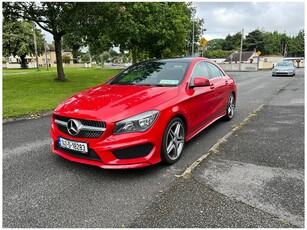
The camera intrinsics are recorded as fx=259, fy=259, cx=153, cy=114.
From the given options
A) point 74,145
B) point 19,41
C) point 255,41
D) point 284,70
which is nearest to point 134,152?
point 74,145

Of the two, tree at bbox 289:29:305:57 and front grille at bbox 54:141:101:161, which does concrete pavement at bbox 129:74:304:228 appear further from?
tree at bbox 289:29:305:57

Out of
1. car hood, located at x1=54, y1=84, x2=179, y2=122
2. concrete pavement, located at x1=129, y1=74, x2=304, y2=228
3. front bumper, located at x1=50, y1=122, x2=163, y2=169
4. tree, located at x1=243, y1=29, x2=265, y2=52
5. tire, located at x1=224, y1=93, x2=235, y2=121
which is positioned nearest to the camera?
concrete pavement, located at x1=129, y1=74, x2=304, y2=228

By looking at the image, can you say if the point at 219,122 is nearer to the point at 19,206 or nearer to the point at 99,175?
the point at 99,175

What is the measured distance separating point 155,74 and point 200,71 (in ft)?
2.94

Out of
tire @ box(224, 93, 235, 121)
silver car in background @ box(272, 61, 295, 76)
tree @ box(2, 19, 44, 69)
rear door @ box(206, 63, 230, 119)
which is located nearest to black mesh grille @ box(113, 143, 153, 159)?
rear door @ box(206, 63, 230, 119)

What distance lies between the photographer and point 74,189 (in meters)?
3.12

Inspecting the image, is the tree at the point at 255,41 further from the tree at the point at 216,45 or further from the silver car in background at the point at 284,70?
the silver car in background at the point at 284,70

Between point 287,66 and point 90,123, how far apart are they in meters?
25.7

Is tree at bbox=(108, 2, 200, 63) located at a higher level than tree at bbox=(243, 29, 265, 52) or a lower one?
lower

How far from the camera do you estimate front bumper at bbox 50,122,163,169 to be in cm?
315

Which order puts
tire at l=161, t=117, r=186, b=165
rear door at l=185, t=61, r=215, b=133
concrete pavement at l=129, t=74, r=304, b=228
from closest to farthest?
1. concrete pavement at l=129, t=74, r=304, b=228
2. tire at l=161, t=117, r=186, b=165
3. rear door at l=185, t=61, r=215, b=133

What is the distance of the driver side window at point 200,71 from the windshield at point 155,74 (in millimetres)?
185

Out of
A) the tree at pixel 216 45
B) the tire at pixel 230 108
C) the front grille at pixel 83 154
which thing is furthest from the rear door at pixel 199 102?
the tree at pixel 216 45

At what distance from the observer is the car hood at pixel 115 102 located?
128 inches
